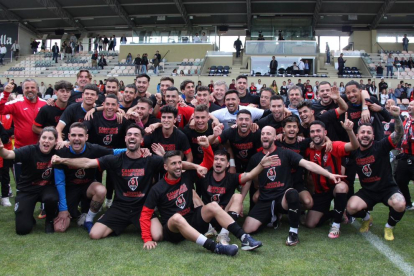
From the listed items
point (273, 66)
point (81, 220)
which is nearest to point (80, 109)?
point (81, 220)

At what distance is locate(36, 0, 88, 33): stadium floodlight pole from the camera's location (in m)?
29.8

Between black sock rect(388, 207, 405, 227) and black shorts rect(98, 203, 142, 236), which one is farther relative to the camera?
black shorts rect(98, 203, 142, 236)

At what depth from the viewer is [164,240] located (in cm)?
484

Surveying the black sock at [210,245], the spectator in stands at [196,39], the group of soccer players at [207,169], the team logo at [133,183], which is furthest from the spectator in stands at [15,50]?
the black sock at [210,245]

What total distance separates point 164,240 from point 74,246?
1.08 m

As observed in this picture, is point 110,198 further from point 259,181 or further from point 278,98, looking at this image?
point 278,98

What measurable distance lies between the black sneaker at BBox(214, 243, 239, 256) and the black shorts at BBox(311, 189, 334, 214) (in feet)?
6.07

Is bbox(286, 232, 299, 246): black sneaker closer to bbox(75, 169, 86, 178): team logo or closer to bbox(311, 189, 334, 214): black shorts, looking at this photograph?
bbox(311, 189, 334, 214): black shorts

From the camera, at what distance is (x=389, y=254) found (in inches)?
171

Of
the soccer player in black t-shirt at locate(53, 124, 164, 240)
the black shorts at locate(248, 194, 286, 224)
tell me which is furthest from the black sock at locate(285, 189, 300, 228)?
the soccer player in black t-shirt at locate(53, 124, 164, 240)

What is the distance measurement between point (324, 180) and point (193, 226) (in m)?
2.08

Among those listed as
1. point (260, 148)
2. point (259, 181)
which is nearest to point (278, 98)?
A: point (260, 148)

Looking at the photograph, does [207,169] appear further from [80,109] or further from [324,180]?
[80,109]

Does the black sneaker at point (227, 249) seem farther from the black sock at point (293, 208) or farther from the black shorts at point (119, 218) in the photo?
the black shorts at point (119, 218)
